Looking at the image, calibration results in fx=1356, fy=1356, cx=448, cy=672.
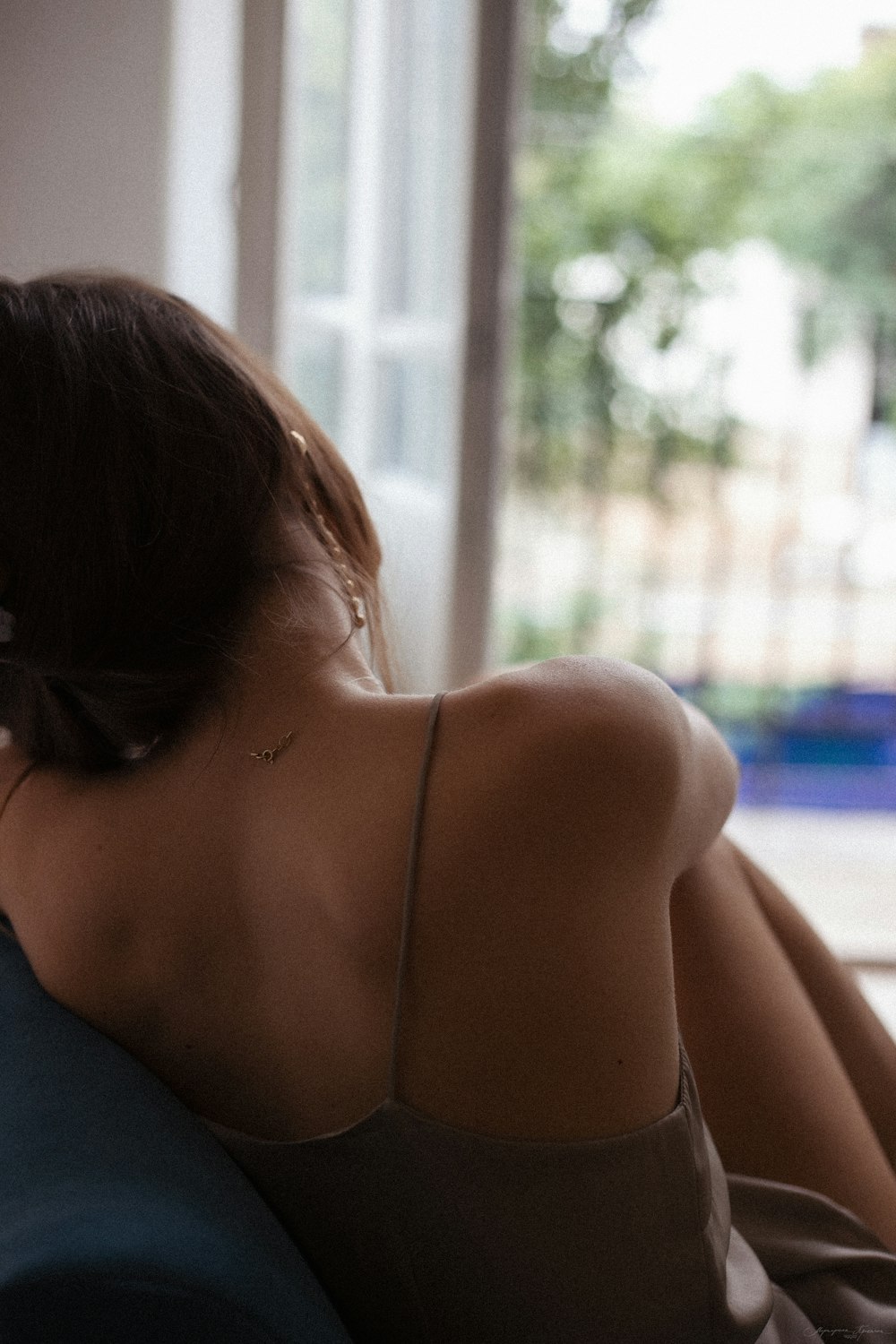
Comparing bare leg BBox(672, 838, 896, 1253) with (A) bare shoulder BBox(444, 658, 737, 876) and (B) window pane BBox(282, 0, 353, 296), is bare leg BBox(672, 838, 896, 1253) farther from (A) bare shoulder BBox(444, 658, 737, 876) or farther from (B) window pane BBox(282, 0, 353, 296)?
(B) window pane BBox(282, 0, 353, 296)

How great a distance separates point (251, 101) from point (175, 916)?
1917 millimetres

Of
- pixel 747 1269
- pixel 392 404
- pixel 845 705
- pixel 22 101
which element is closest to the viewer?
pixel 747 1269

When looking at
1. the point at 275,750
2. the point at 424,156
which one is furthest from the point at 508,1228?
the point at 424,156

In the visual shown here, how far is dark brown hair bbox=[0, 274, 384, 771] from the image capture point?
858 mm

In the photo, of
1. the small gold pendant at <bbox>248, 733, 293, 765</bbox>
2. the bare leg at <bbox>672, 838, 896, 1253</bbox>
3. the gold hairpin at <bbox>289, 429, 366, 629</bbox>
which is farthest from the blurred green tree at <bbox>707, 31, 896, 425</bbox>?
the small gold pendant at <bbox>248, 733, 293, 765</bbox>

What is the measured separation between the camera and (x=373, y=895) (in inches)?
30.9

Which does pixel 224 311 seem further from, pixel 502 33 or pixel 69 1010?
pixel 69 1010

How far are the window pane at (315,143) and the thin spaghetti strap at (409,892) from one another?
1861 millimetres

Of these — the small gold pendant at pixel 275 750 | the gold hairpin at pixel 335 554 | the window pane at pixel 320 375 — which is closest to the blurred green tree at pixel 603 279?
the window pane at pixel 320 375

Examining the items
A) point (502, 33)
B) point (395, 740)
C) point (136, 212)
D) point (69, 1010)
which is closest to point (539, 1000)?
point (395, 740)

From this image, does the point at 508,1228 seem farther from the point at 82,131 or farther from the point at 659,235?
the point at 659,235

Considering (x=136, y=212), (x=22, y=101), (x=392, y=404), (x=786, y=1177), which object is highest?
(x=22, y=101)

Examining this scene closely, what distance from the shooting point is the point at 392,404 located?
291 cm

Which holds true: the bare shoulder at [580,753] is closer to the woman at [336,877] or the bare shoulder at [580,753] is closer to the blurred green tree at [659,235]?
the woman at [336,877]
